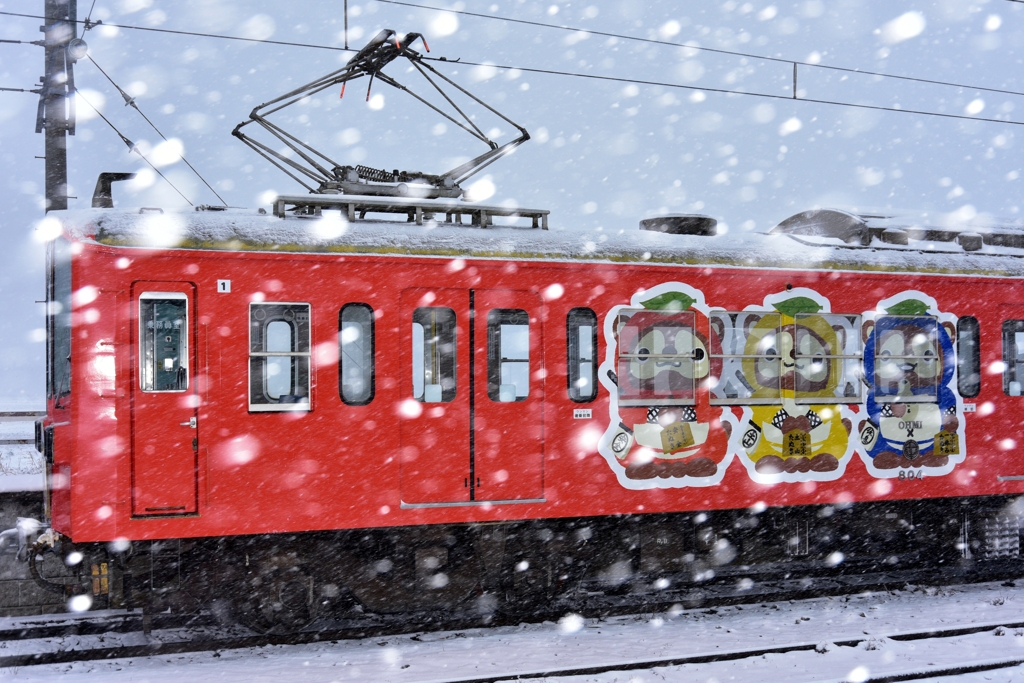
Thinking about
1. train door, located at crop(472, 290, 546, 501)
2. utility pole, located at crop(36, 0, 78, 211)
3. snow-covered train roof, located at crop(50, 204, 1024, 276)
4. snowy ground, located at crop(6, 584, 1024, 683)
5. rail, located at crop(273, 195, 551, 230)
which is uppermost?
utility pole, located at crop(36, 0, 78, 211)

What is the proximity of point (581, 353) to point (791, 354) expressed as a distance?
83.9 inches

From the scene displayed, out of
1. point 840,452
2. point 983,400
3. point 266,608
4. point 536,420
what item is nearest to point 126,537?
point 266,608

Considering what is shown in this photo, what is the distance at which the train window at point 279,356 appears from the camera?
759 cm

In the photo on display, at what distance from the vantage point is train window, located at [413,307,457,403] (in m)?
7.98

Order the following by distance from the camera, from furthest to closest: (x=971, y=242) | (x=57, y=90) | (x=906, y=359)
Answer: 1. (x=57, y=90)
2. (x=971, y=242)
3. (x=906, y=359)

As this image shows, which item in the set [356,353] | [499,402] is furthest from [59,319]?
[499,402]

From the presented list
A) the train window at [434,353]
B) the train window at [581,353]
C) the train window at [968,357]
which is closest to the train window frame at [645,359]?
the train window at [581,353]

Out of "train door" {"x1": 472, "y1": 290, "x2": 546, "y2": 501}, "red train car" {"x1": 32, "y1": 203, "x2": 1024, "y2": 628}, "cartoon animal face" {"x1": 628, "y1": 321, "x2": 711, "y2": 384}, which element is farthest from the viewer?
"cartoon animal face" {"x1": 628, "y1": 321, "x2": 711, "y2": 384}

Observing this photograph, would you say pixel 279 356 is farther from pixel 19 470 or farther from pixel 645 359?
pixel 19 470

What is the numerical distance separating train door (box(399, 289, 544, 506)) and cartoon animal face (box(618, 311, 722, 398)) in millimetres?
824

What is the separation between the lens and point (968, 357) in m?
9.98

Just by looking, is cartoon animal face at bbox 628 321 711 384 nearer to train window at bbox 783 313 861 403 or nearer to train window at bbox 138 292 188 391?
train window at bbox 783 313 861 403

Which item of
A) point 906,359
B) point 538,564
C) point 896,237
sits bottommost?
point 538,564

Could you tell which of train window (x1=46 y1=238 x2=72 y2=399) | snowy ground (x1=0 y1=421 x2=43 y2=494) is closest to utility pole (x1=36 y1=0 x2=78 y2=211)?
snowy ground (x1=0 y1=421 x2=43 y2=494)
